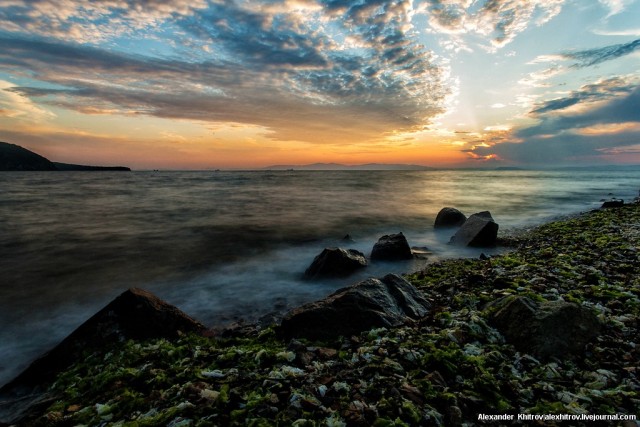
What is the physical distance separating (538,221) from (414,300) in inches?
837

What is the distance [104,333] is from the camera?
655cm

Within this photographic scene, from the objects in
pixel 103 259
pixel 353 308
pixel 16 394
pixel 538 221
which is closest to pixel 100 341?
pixel 16 394

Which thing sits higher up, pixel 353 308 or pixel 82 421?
pixel 353 308

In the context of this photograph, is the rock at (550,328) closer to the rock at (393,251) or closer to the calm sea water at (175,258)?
the calm sea water at (175,258)

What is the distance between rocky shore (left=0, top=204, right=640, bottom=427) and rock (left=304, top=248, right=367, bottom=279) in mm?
4312

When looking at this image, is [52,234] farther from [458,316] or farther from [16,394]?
[458,316]

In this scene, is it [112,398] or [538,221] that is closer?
[112,398]

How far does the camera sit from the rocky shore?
3.84 metres

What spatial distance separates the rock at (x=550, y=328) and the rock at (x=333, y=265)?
6669 millimetres

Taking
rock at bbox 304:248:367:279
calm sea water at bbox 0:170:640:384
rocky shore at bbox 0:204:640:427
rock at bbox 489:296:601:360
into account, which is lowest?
calm sea water at bbox 0:170:640:384

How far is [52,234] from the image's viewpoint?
20.3 m

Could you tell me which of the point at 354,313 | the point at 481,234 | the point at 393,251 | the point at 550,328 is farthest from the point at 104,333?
the point at 481,234

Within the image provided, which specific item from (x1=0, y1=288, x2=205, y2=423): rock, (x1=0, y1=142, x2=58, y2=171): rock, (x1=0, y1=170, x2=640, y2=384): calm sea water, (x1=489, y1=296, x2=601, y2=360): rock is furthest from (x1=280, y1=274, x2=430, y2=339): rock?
(x1=0, y1=142, x2=58, y2=171): rock

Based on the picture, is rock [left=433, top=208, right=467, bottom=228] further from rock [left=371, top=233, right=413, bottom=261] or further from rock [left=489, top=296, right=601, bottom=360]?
rock [left=489, top=296, right=601, bottom=360]
